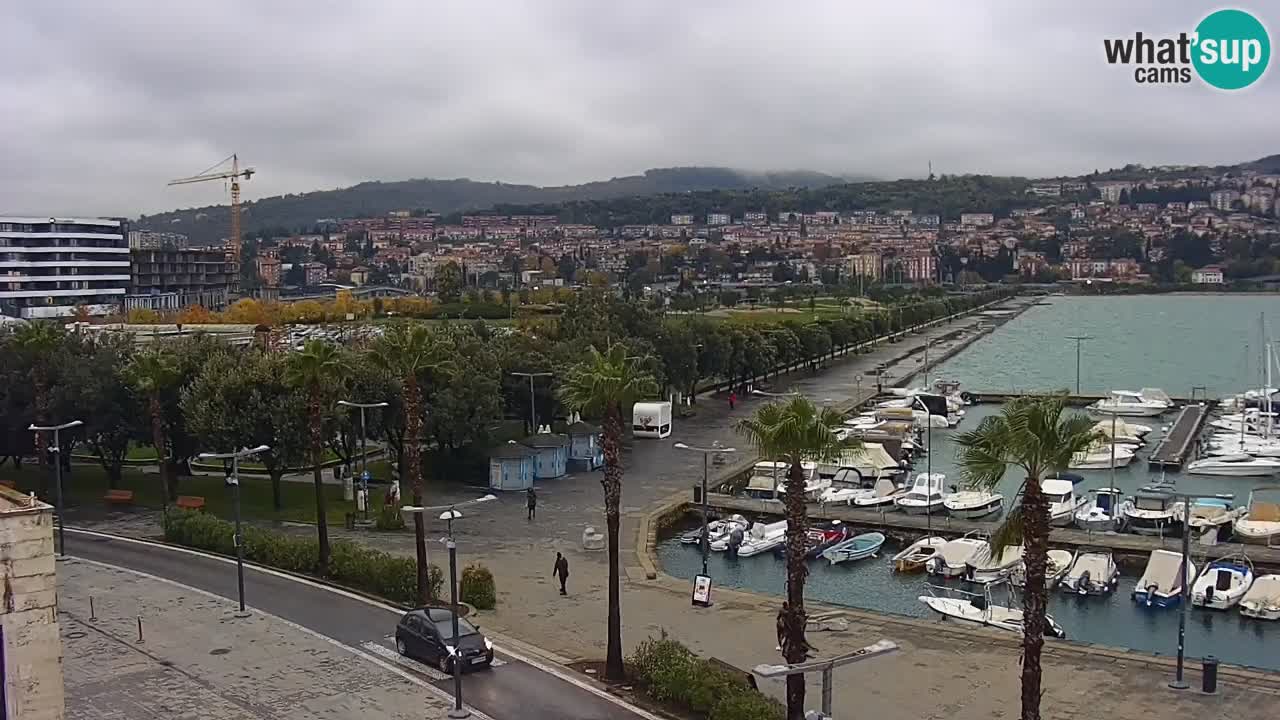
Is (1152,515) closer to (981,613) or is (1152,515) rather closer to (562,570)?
(981,613)

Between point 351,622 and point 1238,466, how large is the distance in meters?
36.4

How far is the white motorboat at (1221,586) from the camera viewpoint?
2664 centimetres

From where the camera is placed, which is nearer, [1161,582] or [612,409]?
[612,409]

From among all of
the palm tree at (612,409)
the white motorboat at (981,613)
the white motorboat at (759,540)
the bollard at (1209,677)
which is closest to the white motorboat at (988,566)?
the white motorboat at (981,613)

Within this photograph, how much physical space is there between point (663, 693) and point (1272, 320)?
159 meters

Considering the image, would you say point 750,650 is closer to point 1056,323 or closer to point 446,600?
point 446,600

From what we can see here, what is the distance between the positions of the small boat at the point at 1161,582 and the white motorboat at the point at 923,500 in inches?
354

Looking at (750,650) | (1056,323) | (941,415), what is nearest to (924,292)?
(1056,323)

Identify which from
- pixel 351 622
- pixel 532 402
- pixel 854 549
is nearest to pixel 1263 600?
pixel 854 549

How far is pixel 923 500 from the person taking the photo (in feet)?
120

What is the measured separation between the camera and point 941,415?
5722 centimetres

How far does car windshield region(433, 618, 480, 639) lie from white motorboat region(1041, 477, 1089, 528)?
70.2 ft

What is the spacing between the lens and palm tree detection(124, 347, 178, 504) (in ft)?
106

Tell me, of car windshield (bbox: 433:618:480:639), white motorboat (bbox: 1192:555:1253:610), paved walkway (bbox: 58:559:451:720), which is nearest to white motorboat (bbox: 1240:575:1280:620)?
white motorboat (bbox: 1192:555:1253:610)
